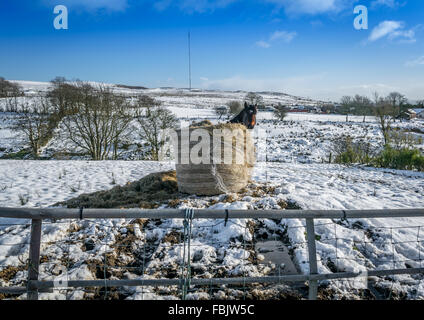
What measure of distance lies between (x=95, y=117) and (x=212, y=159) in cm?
1294

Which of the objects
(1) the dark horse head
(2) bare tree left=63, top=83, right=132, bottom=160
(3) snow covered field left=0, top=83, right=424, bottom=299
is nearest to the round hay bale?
(3) snow covered field left=0, top=83, right=424, bottom=299

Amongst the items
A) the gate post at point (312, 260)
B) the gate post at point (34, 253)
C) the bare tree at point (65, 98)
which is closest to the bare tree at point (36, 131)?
the bare tree at point (65, 98)

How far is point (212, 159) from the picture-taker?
450cm

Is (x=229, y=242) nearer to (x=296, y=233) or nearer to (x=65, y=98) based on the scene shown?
(x=296, y=233)

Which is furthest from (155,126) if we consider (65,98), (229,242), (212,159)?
(229,242)

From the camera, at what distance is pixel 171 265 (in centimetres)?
284

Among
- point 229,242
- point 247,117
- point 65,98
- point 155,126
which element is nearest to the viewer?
point 229,242

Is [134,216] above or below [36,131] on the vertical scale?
below

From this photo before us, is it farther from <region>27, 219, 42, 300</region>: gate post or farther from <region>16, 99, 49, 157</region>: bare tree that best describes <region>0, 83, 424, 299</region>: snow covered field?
<region>16, 99, 49, 157</region>: bare tree

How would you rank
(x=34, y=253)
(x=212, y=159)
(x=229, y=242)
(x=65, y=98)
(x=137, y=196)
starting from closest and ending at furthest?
1. (x=34, y=253)
2. (x=229, y=242)
3. (x=212, y=159)
4. (x=137, y=196)
5. (x=65, y=98)

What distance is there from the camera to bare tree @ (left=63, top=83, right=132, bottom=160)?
1496cm
